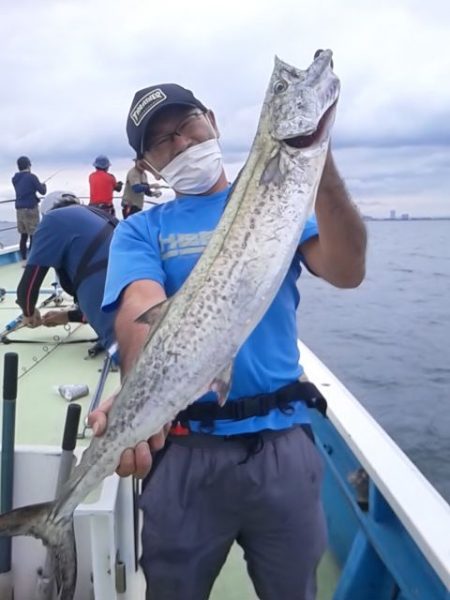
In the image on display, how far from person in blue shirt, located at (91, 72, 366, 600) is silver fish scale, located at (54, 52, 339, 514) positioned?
241mm

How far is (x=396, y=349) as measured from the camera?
15398 millimetres

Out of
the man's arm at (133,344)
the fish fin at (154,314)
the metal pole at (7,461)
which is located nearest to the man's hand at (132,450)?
the man's arm at (133,344)

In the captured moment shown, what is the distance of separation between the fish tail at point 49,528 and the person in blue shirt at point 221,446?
0.29 m

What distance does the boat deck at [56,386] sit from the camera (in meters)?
3.75

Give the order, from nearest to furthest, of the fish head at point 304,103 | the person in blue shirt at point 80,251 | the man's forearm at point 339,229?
the fish head at point 304,103, the man's forearm at point 339,229, the person in blue shirt at point 80,251

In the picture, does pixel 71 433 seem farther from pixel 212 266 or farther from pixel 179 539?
pixel 212 266

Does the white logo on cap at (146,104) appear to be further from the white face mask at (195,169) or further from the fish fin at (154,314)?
the fish fin at (154,314)

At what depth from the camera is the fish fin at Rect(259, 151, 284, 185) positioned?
189 cm

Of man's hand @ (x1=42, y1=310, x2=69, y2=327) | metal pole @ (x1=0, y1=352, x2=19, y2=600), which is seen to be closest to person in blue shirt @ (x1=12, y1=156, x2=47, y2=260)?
man's hand @ (x1=42, y1=310, x2=69, y2=327)

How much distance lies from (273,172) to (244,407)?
0.91 m

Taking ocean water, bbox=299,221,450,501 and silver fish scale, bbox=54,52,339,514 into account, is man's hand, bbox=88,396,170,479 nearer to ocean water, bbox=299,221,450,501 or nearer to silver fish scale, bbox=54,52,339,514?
silver fish scale, bbox=54,52,339,514

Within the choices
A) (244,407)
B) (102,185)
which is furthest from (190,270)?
(102,185)

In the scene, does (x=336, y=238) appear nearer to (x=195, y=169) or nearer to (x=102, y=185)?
(x=195, y=169)

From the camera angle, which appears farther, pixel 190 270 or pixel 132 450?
pixel 190 270
